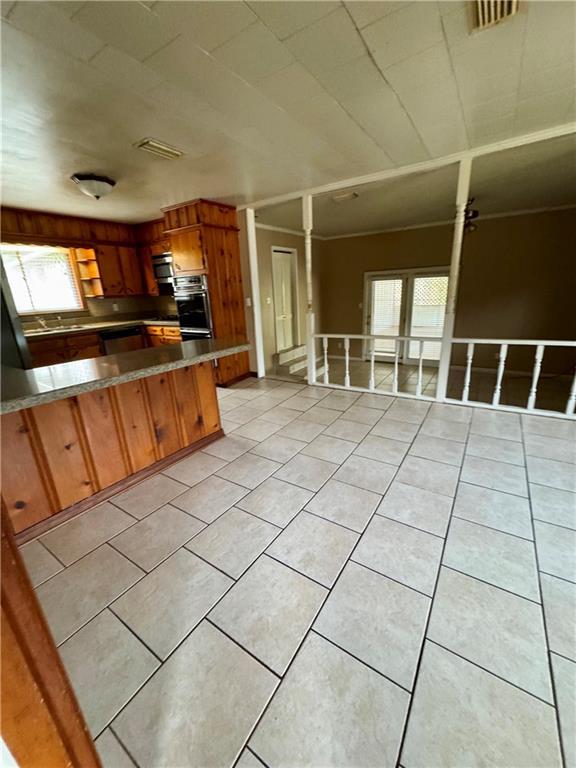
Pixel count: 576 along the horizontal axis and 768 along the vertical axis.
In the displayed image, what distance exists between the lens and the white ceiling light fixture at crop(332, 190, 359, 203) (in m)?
3.67

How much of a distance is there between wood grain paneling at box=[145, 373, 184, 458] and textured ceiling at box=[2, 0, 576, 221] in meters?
1.76

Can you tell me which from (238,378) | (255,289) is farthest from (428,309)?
(238,378)

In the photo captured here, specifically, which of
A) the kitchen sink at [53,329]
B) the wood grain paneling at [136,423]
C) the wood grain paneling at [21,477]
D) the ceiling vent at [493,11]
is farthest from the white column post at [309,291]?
the kitchen sink at [53,329]

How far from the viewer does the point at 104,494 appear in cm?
213

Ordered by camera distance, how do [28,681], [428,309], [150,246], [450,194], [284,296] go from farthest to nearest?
1. [284,296]
2. [428,309]
3. [150,246]
4. [450,194]
5. [28,681]

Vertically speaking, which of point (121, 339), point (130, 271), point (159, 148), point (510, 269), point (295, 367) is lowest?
point (295, 367)

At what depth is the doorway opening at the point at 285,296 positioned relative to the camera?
5.64m

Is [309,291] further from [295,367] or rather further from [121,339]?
[121,339]

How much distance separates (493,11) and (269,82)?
1104 mm

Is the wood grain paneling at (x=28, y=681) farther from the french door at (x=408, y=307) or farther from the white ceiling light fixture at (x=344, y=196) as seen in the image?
the french door at (x=408, y=307)

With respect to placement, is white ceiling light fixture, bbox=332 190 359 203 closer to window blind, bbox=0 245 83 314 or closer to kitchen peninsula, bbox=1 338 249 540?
kitchen peninsula, bbox=1 338 249 540

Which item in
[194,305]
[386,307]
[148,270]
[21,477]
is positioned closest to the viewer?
[21,477]

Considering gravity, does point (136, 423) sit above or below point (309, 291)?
below

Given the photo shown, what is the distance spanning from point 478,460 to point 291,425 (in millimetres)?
1637
